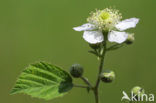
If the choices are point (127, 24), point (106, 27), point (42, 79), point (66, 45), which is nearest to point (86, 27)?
point (106, 27)

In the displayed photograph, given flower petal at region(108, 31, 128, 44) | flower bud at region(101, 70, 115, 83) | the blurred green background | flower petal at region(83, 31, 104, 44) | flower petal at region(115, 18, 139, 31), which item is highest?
flower petal at region(115, 18, 139, 31)

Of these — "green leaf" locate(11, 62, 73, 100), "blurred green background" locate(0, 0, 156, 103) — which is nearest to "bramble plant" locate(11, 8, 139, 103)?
"green leaf" locate(11, 62, 73, 100)

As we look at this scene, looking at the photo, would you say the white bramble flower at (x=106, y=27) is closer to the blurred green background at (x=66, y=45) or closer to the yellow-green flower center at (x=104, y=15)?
the yellow-green flower center at (x=104, y=15)

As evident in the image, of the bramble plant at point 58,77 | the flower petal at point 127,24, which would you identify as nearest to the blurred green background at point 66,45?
the flower petal at point 127,24

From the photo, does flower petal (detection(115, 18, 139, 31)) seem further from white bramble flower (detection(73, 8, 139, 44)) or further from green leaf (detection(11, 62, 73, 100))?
green leaf (detection(11, 62, 73, 100))

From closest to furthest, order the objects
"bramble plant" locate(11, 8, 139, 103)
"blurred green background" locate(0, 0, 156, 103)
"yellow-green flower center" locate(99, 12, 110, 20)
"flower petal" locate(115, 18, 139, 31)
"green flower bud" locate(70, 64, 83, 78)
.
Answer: "bramble plant" locate(11, 8, 139, 103) < "green flower bud" locate(70, 64, 83, 78) < "flower petal" locate(115, 18, 139, 31) < "yellow-green flower center" locate(99, 12, 110, 20) < "blurred green background" locate(0, 0, 156, 103)

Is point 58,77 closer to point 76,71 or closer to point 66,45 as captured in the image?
point 76,71

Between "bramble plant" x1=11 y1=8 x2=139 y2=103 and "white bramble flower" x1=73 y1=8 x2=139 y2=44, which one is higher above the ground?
"white bramble flower" x1=73 y1=8 x2=139 y2=44

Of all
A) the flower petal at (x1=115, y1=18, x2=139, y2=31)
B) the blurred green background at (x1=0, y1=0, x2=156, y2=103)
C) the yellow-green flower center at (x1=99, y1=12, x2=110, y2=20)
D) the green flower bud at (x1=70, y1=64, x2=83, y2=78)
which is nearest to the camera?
the green flower bud at (x1=70, y1=64, x2=83, y2=78)
